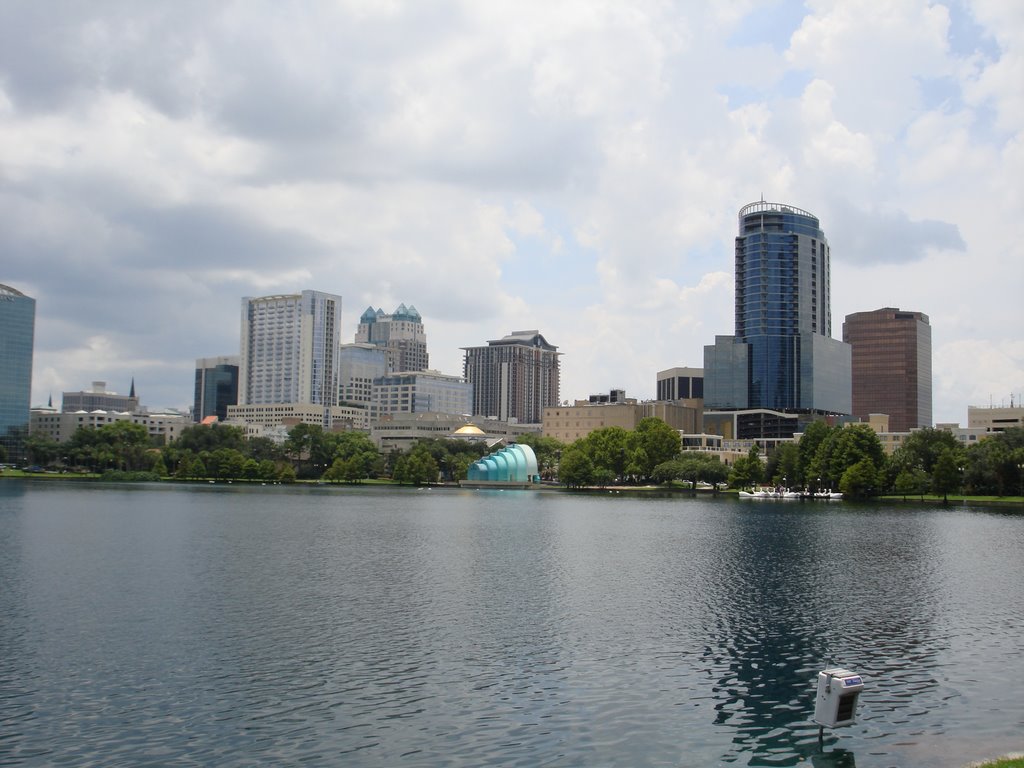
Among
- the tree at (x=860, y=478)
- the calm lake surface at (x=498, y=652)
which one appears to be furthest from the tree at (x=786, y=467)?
the calm lake surface at (x=498, y=652)

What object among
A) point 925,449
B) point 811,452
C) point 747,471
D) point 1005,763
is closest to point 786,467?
point 811,452

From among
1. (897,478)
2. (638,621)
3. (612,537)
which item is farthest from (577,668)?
(897,478)

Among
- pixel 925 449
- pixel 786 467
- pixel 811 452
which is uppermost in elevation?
pixel 925 449

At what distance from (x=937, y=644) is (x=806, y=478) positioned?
13893cm

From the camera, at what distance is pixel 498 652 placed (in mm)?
37031

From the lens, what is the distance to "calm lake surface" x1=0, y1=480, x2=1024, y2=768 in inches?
1040

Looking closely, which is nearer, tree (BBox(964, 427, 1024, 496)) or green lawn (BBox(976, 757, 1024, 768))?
green lawn (BBox(976, 757, 1024, 768))

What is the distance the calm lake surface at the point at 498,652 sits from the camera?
2642 centimetres

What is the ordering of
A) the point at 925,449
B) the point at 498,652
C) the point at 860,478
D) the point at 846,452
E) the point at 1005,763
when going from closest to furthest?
the point at 1005,763 → the point at 498,652 → the point at 860,478 → the point at 846,452 → the point at 925,449

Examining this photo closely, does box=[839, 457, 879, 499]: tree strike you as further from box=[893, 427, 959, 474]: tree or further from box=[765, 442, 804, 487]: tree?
box=[765, 442, 804, 487]: tree

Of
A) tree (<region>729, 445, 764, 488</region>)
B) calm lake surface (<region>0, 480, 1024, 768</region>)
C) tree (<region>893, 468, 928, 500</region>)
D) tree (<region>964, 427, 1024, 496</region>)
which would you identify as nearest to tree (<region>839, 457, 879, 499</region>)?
tree (<region>893, 468, 928, 500</region>)

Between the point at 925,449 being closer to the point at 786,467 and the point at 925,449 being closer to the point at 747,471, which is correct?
the point at 786,467

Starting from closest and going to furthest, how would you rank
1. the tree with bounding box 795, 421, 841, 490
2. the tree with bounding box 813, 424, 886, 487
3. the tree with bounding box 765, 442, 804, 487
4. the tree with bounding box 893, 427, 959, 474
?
1. the tree with bounding box 813, 424, 886, 487
2. the tree with bounding box 893, 427, 959, 474
3. the tree with bounding box 795, 421, 841, 490
4. the tree with bounding box 765, 442, 804, 487

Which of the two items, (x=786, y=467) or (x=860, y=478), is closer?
(x=860, y=478)
